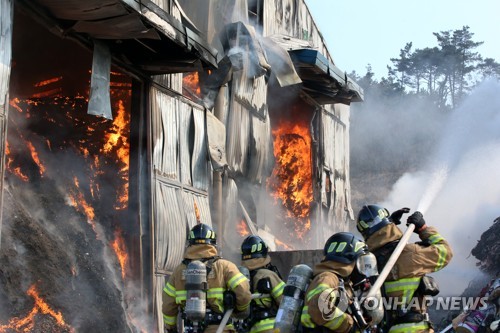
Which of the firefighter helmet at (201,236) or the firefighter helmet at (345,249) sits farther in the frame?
the firefighter helmet at (201,236)

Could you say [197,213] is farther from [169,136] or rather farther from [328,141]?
[328,141]

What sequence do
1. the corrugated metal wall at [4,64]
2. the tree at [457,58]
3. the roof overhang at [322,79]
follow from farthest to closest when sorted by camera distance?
the tree at [457,58] < the roof overhang at [322,79] < the corrugated metal wall at [4,64]

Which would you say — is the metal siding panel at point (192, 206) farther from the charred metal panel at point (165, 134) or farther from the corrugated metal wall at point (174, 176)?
the charred metal panel at point (165, 134)

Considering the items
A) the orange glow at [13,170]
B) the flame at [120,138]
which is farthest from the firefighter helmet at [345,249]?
the flame at [120,138]

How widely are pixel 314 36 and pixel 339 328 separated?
1702 centimetres

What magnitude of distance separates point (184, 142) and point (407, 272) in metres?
7.90

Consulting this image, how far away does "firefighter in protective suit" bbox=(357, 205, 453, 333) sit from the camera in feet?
23.4

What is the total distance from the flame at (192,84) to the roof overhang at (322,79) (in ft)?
10.9

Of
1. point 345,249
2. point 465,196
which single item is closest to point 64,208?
point 345,249

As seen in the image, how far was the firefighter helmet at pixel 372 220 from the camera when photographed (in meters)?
7.37

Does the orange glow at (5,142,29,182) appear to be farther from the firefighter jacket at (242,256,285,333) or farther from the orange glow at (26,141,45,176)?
the firefighter jacket at (242,256,285,333)

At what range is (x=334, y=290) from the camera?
6270 millimetres

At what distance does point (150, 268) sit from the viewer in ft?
42.4

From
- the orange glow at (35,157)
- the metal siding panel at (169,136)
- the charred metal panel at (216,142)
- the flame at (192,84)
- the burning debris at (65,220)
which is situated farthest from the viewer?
the flame at (192,84)
